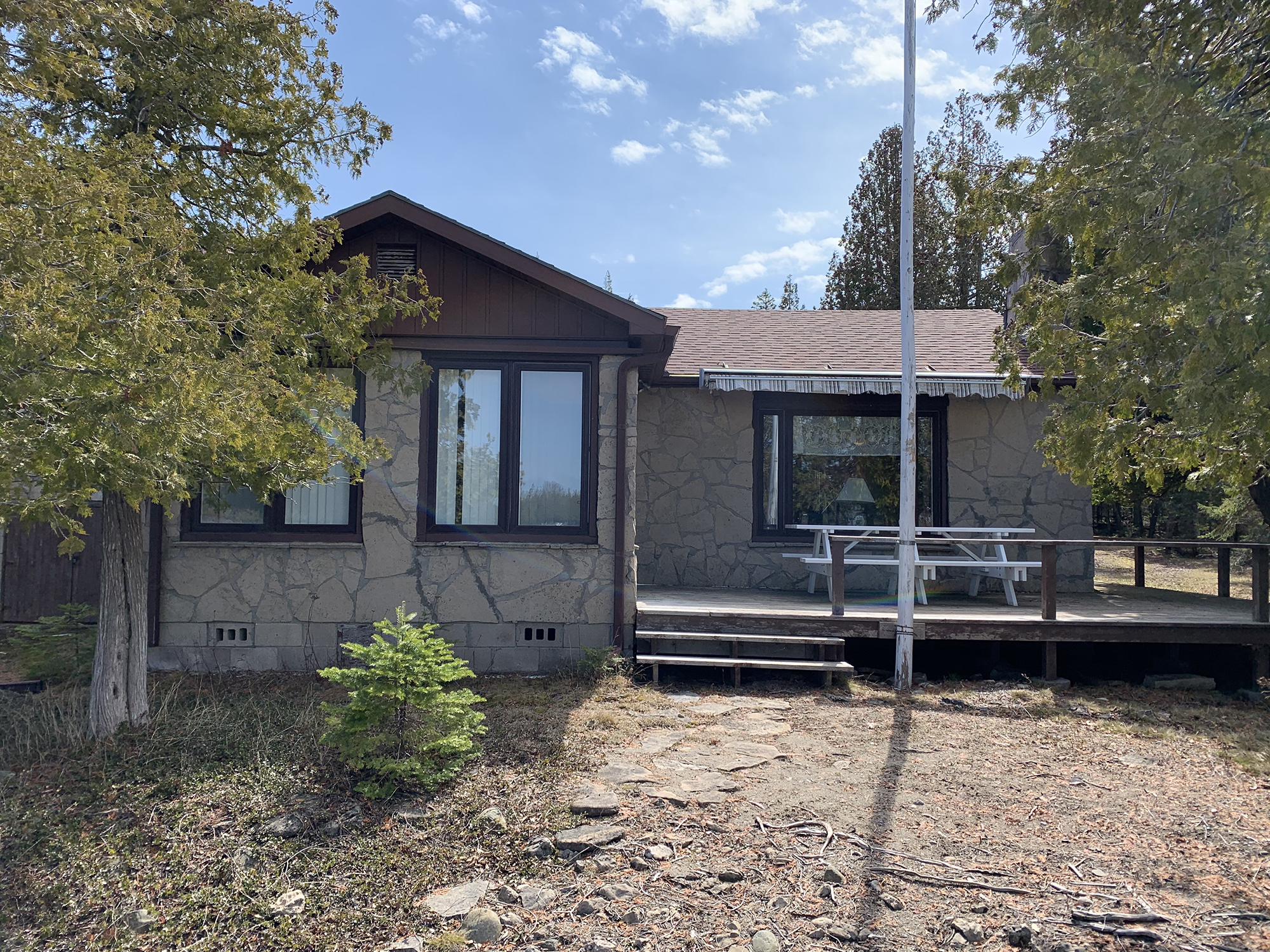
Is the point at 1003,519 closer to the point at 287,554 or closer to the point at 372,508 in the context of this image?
the point at 372,508

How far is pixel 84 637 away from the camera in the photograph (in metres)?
6.86

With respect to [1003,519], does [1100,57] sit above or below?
above

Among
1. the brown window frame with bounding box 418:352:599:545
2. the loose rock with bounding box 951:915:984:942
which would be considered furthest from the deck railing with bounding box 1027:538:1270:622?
the loose rock with bounding box 951:915:984:942

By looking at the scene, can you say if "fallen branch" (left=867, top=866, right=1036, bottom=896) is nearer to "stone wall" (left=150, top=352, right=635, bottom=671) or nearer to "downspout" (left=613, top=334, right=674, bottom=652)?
"downspout" (left=613, top=334, right=674, bottom=652)

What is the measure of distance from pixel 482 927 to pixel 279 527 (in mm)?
5049

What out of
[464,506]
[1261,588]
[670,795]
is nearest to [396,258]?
[464,506]

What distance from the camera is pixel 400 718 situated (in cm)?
495

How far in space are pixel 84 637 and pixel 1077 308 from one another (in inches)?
311

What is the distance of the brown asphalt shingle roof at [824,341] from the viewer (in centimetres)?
1010

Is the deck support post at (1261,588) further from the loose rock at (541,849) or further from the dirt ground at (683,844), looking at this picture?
the loose rock at (541,849)

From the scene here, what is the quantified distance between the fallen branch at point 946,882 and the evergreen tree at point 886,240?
74.4ft

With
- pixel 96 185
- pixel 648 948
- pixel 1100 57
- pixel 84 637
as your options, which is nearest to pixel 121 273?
pixel 96 185

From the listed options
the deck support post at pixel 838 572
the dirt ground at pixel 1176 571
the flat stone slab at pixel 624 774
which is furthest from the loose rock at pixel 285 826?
the dirt ground at pixel 1176 571

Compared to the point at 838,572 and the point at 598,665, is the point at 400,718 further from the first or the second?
the point at 838,572
